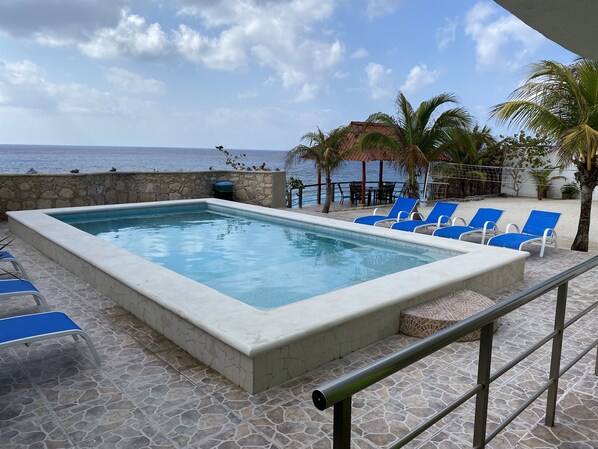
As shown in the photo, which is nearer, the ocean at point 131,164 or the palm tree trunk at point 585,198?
the palm tree trunk at point 585,198

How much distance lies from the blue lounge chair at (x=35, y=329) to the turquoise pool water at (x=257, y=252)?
97.1 inches

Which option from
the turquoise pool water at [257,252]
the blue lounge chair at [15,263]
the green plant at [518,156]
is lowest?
the turquoise pool water at [257,252]

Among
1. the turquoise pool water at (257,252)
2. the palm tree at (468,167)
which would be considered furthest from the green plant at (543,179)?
the turquoise pool water at (257,252)

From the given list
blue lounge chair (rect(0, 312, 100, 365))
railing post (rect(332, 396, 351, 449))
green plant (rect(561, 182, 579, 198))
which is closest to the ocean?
green plant (rect(561, 182, 579, 198))

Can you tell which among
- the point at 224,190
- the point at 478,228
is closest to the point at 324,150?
the point at 224,190

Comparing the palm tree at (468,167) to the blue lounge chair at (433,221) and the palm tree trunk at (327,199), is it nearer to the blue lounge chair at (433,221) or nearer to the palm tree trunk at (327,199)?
the palm tree trunk at (327,199)

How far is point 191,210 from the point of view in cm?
1375

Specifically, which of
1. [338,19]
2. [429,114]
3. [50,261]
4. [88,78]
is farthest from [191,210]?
[88,78]

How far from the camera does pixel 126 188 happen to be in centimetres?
1427

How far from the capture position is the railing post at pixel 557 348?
2789 mm

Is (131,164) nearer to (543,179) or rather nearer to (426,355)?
(543,179)

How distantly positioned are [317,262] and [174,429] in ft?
16.9

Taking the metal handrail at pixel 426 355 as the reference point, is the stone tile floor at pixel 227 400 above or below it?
below

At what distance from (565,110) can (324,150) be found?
7.46 m
